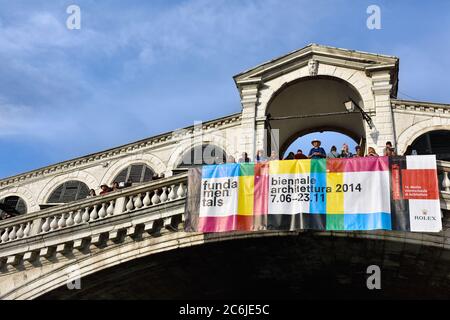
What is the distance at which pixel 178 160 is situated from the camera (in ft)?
66.6

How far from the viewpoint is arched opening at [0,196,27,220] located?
72.8 feet

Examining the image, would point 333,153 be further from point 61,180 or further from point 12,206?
point 12,206

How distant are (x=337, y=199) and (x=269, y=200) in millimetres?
1818

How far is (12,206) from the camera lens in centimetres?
2314

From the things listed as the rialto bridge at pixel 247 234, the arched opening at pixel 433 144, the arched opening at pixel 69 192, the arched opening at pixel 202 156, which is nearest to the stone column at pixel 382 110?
the rialto bridge at pixel 247 234

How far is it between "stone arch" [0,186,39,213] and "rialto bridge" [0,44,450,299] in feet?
10.2

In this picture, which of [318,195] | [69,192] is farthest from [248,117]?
[69,192]

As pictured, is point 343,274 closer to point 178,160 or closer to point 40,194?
point 178,160

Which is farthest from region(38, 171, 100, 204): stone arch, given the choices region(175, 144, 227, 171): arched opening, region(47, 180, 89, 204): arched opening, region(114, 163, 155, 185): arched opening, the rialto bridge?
region(175, 144, 227, 171): arched opening

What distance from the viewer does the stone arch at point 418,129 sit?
17344 millimetres

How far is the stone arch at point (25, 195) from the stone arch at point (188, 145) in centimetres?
633

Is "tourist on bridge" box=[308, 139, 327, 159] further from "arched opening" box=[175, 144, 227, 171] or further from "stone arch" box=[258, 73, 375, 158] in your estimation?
"arched opening" box=[175, 144, 227, 171]

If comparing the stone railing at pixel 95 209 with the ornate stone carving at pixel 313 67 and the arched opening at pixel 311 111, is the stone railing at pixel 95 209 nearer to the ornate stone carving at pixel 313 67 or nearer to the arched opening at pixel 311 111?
A: the arched opening at pixel 311 111
